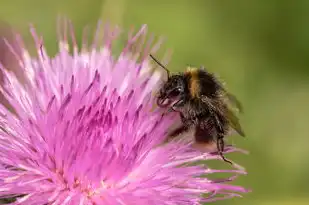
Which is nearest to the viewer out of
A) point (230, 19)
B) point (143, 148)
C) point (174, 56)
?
point (143, 148)

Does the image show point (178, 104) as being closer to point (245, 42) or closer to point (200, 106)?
point (200, 106)

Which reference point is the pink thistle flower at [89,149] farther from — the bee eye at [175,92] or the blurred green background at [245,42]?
the blurred green background at [245,42]

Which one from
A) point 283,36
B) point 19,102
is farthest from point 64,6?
point 19,102

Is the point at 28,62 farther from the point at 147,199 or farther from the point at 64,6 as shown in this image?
the point at 64,6

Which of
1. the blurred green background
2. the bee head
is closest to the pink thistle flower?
the bee head

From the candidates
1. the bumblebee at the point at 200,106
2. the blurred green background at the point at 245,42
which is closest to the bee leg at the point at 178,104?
the bumblebee at the point at 200,106

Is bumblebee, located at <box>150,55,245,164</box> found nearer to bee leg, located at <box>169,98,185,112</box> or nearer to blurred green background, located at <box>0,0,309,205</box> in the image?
bee leg, located at <box>169,98,185,112</box>
